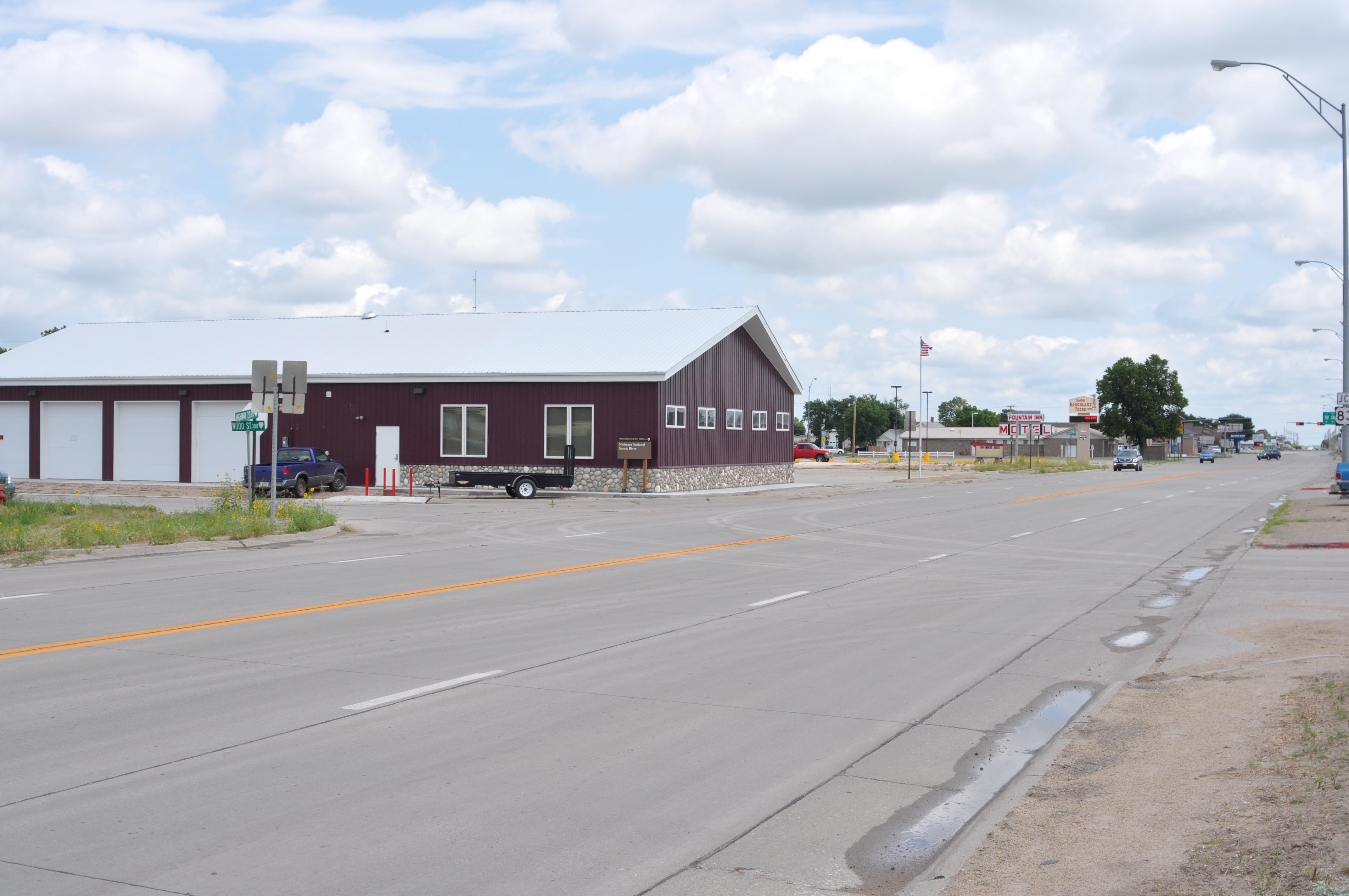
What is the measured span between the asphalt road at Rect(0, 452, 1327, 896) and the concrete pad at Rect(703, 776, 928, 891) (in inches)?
0.9

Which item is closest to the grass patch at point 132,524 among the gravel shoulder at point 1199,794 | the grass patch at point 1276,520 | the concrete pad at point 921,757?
the concrete pad at point 921,757

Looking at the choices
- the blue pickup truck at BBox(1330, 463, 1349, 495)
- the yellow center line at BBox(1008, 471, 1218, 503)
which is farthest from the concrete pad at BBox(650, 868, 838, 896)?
the blue pickup truck at BBox(1330, 463, 1349, 495)

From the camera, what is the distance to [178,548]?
2009 centimetres

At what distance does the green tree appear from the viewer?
13925 centimetres

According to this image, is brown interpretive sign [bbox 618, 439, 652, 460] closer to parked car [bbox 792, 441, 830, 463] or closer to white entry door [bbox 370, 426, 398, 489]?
white entry door [bbox 370, 426, 398, 489]

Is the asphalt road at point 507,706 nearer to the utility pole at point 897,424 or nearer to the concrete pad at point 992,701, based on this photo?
the concrete pad at point 992,701

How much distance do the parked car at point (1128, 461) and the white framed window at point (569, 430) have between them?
53.3 metres

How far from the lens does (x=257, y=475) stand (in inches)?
1451

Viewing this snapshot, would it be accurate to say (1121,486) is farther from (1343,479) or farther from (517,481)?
(517,481)

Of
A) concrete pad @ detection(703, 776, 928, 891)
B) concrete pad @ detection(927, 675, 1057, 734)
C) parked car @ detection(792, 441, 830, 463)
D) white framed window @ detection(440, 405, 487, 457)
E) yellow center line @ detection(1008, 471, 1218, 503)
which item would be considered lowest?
concrete pad @ detection(927, 675, 1057, 734)

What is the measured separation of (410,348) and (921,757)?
4118 cm

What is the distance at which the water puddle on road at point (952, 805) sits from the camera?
526 cm

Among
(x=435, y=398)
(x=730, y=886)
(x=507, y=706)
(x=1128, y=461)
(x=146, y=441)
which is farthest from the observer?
(x=1128, y=461)

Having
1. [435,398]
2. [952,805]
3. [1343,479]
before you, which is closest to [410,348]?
[435,398]
